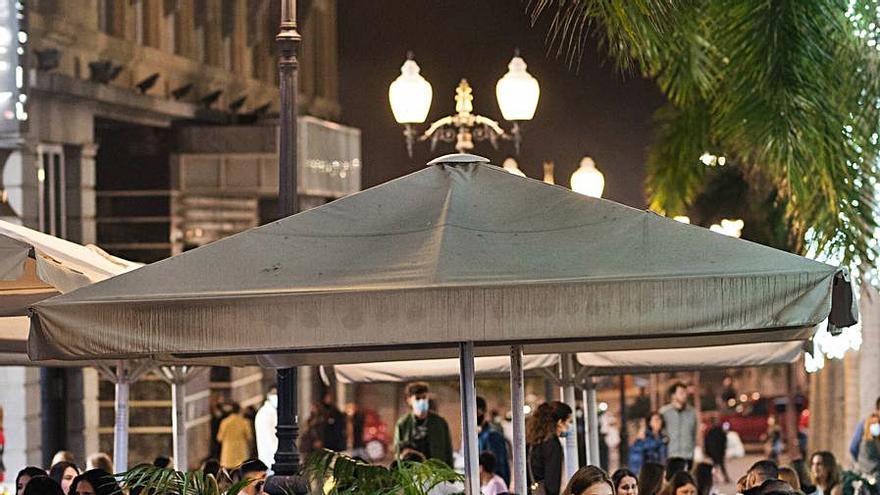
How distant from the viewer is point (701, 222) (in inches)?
1340

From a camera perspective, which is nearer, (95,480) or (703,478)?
(95,480)

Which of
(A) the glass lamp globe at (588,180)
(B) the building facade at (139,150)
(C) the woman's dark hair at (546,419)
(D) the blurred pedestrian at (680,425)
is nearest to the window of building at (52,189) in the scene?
(B) the building facade at (139,150)

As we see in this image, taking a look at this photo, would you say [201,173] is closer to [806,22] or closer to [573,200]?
[806,22]

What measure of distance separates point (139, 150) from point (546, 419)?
19024 millimetres

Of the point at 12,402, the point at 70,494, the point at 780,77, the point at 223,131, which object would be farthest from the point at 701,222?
the point at 70,494

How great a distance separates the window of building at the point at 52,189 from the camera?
1032 inches

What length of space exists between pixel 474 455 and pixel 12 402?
697 inches

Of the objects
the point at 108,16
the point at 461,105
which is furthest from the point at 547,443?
the point at 108,16

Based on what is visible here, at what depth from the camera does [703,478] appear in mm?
14680

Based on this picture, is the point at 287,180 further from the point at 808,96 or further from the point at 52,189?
the point at 52,189

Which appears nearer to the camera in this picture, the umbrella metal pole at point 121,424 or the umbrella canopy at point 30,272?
the umbrella canopy at point 30,272

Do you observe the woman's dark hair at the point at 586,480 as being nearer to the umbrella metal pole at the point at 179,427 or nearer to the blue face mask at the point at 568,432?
the umbrella metal pole at the point at 179,427

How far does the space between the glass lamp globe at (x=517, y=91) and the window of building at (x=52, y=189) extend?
9487mm

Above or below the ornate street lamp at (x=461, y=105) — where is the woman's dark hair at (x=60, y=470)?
below
